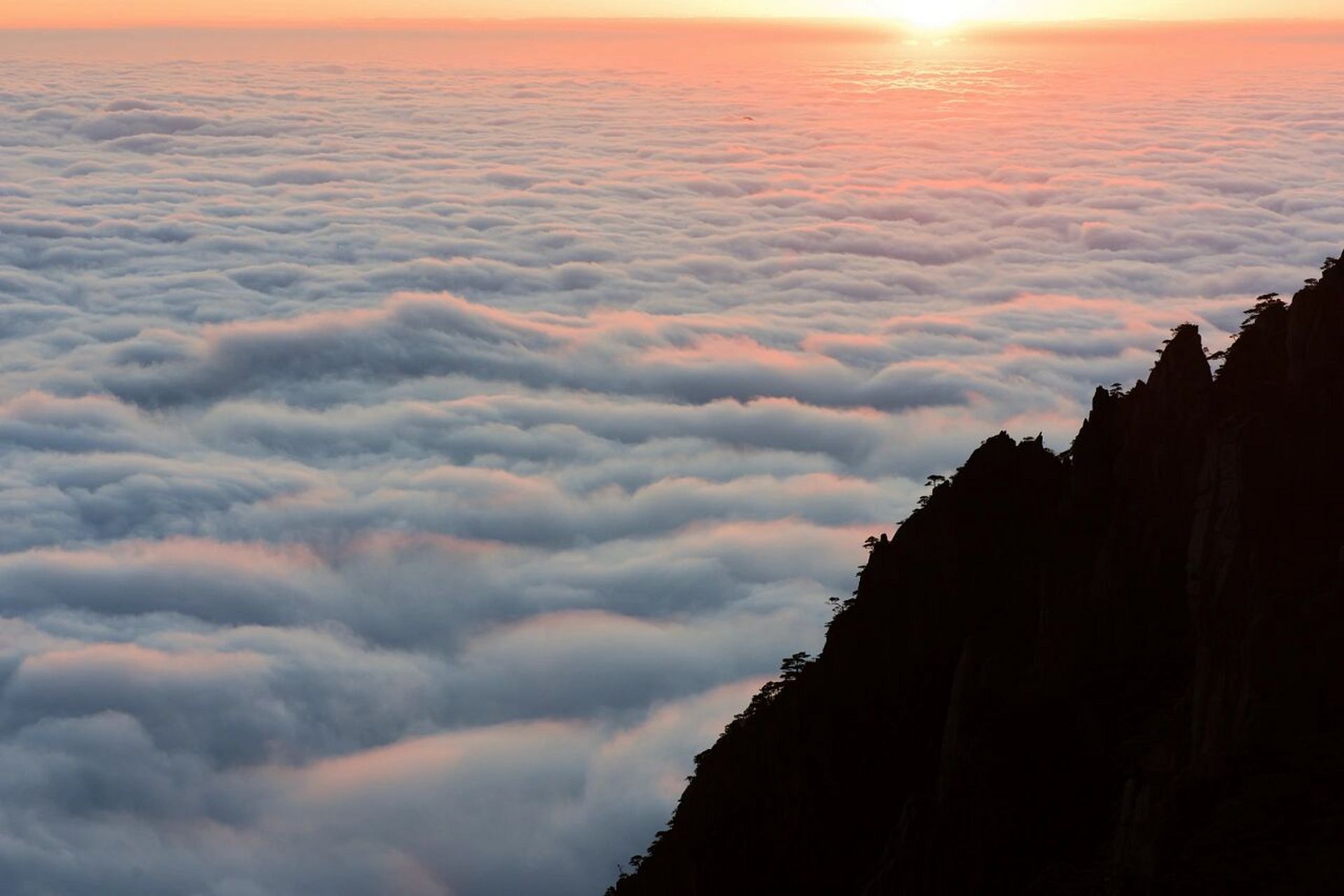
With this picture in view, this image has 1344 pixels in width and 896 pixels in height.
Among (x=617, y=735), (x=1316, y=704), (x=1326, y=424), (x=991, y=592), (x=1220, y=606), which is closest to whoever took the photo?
(x=1316, y=704)

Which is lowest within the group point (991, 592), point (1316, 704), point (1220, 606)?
point (1316, 704)

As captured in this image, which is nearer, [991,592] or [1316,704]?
[1316,704]

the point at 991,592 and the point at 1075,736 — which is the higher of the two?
the point at 991,592

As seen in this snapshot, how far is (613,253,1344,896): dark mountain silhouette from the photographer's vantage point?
2238 centimetres

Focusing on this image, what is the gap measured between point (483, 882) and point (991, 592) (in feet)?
290

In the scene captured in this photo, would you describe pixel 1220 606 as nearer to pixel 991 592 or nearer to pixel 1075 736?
pixel 1075 736

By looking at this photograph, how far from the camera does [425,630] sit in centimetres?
16150

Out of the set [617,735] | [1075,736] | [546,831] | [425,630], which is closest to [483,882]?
[546,831]

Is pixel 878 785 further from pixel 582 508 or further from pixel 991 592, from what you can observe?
pixel 582 508

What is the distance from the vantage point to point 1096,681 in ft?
97.6

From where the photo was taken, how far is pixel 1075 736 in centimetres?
2820

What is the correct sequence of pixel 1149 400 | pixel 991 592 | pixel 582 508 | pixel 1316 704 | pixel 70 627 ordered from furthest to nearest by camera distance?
pixel 582 508
pixel 70 627
pixel 991 592
pixel 1149 400
pixel 1316 704

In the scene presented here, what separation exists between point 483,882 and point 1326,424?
322ft

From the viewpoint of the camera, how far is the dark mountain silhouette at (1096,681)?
73.4 feet
